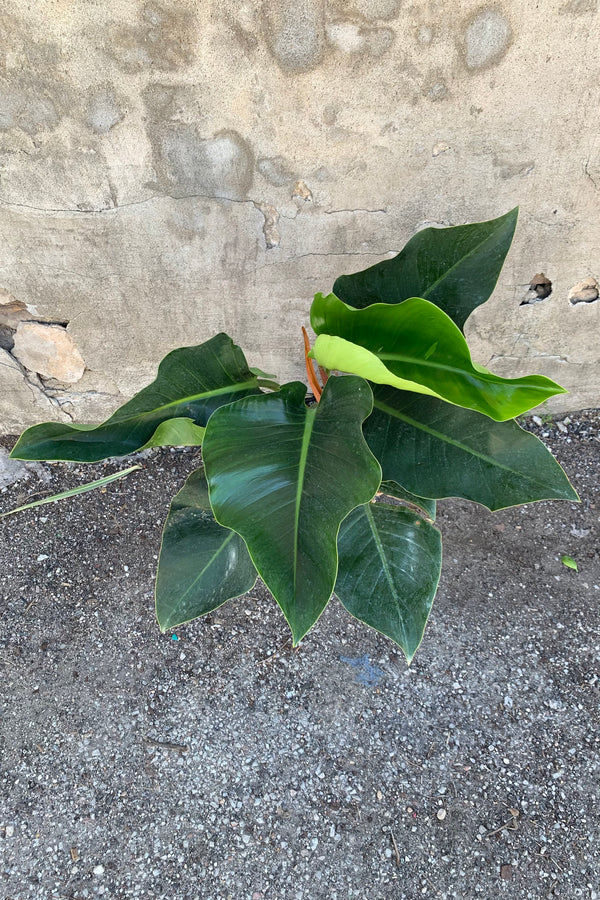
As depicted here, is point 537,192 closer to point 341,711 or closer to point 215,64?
point 215,64

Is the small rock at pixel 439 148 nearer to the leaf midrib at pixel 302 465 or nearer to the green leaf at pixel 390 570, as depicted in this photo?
the leaf midrib at pixel 302 465

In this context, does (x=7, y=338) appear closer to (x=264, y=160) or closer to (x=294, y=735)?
(x=264, y=160)

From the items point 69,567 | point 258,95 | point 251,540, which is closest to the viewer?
point 251,540

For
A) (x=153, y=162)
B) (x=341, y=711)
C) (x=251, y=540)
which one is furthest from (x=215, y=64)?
(x=341, y=711)

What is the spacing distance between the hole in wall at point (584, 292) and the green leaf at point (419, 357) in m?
0.98

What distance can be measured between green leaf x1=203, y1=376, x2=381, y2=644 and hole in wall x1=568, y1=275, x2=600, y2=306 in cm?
107

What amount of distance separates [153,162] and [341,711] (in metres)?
Result: 1.44

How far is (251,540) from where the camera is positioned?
920mm

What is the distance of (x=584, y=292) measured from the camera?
5.61ft

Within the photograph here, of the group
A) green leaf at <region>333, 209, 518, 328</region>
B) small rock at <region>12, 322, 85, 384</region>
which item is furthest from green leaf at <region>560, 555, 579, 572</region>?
small rock at <region>12, 322, 85, 384</region>

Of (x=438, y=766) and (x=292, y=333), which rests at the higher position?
(x=292, y=333)

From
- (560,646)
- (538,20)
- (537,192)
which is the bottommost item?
(560,646)

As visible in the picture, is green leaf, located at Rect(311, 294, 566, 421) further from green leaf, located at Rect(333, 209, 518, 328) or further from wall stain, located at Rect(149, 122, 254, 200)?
wall stain, located at Rect(149, 122, 254, 200)

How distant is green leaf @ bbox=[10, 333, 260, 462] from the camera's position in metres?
1.00
